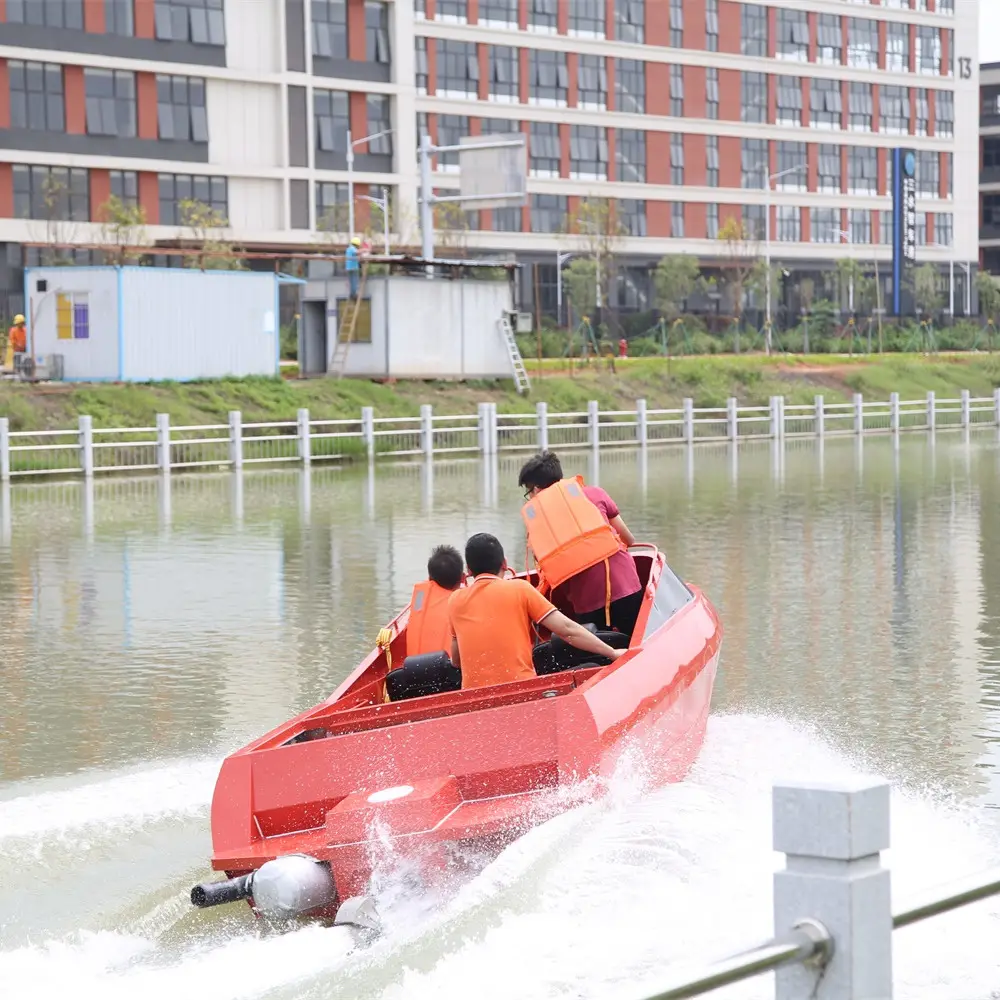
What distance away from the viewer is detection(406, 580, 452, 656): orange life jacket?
31.5ft

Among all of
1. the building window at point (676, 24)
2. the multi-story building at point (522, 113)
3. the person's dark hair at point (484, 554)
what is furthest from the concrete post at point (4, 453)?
the building window at point (676, 24)

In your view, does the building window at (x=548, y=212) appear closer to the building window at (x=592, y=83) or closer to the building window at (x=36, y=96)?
the building window at (x=592, y=83)

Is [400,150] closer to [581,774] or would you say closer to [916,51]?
[916,51]

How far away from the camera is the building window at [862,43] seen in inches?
3467

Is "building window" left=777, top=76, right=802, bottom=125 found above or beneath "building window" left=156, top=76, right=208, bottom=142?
above

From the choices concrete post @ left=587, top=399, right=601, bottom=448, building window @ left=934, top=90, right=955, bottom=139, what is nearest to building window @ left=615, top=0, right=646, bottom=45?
building window @ left=934, top=90, right=955, bottom=139

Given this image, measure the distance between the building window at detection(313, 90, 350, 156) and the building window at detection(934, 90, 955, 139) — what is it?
34546 millimetres

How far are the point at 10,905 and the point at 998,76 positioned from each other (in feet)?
340

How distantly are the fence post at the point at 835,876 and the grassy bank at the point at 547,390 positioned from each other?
1329 inches

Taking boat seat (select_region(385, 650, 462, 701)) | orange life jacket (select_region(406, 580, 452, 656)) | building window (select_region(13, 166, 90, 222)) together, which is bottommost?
boat seat (select_region(385, 650, 462, 701))

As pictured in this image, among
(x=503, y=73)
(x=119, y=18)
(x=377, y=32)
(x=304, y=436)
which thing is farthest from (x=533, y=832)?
(x=503, y=73)

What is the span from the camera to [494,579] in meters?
8.90

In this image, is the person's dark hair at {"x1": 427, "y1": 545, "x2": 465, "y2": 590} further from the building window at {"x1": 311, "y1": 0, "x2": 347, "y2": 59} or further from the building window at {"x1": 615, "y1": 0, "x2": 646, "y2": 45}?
the building window at {"x1": 615, "y1": 0, "x2": 646, "y2": 45}

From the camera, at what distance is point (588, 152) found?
79250 mm
